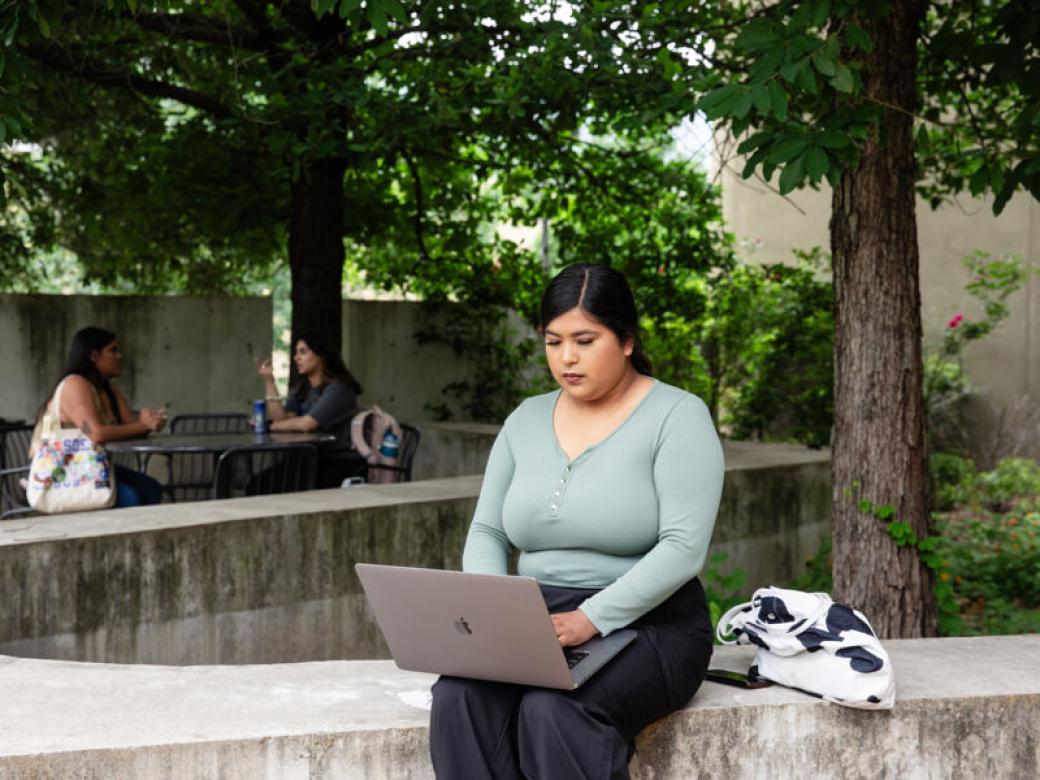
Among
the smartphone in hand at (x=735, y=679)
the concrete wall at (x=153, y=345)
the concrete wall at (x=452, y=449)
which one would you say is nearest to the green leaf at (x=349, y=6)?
the smartphone in hand at (x=735, y=679)

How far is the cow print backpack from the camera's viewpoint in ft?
10.8

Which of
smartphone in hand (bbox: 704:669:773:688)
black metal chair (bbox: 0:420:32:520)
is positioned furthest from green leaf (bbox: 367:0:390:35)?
black metal chair (bbox: 0:420:32:520)

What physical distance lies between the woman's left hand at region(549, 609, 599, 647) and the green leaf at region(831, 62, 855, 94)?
1962mm

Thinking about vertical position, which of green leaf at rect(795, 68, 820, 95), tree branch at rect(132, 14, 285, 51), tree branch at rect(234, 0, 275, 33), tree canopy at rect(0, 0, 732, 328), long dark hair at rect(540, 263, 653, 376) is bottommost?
long dark hair at rect(540, 263, 653, 376)

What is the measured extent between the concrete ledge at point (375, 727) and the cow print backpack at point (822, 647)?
92mm

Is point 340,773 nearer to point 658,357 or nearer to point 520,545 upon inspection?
point 520,545

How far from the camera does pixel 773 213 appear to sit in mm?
16250

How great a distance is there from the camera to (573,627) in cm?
314

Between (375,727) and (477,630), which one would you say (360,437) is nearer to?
(375,727)

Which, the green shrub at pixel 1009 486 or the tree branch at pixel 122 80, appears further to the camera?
the green shrub at pixel 1009 486

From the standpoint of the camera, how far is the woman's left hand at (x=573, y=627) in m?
3.12

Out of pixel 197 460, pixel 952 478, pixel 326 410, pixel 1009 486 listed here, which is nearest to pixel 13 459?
pixel 197 460

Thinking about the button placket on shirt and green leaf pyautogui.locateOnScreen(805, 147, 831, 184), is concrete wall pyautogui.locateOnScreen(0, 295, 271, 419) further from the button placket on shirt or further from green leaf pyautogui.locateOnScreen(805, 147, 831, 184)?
the button placket on shirt

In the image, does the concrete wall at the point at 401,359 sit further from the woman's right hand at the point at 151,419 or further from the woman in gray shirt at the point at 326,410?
the woman's right hand at the point at 151,419
